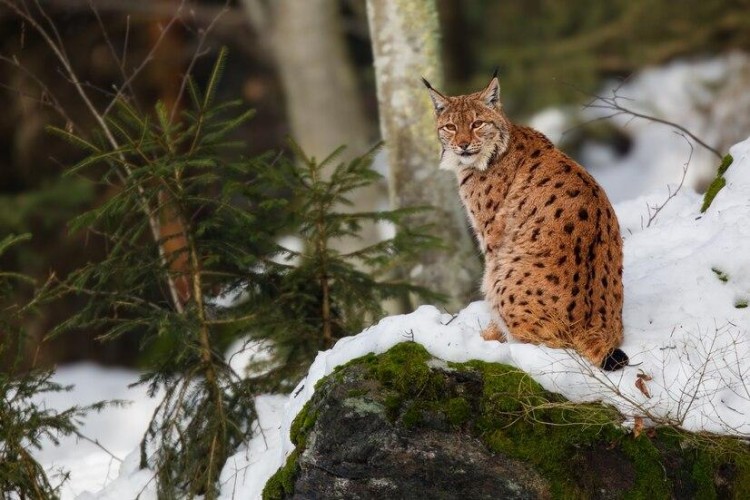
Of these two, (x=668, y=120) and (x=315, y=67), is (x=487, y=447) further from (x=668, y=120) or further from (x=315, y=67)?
(x=668, y=120)

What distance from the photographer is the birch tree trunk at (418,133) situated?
8312mm

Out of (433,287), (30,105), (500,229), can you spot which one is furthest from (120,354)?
(500,229)

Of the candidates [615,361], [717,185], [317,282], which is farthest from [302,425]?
[717,185]

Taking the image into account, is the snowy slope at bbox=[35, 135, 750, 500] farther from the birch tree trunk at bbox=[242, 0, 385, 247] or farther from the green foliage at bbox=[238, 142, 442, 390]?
the birch tree trunk at bbox=[242, 0, 385, 247]

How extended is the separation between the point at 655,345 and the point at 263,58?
36.0ft

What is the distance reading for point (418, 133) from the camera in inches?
335

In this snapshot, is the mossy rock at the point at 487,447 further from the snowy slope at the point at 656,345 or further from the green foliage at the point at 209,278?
the green foliage at the point at 209,278

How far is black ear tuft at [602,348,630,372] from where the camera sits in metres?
5.09

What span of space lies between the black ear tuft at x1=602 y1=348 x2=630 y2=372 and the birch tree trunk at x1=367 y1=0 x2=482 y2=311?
3.16 metres

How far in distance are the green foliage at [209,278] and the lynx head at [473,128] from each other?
48cm

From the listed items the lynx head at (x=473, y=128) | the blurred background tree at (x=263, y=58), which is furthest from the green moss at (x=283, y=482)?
the blurred background tree at (x=263, y=58)

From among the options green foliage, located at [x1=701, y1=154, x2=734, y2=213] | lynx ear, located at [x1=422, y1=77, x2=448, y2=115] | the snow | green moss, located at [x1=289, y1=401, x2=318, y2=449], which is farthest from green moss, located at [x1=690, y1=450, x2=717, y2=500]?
the snow

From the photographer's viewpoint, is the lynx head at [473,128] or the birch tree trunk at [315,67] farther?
the birch tree trunk at [315,67]

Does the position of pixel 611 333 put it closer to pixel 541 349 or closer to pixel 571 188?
pixel 541 349
